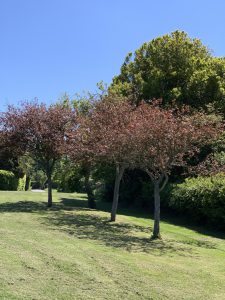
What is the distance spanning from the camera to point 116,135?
44.4 feet

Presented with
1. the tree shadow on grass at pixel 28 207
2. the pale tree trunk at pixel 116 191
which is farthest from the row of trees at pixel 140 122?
the tree shadow on grass at pixel 28 207

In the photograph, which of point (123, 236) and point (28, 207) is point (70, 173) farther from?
point (123, 236)

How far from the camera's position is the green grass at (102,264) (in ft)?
21.6

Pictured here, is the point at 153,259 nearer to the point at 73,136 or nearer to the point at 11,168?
the point at 73,136

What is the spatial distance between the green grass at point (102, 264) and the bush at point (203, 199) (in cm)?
263

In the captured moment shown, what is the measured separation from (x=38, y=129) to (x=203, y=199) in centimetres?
837

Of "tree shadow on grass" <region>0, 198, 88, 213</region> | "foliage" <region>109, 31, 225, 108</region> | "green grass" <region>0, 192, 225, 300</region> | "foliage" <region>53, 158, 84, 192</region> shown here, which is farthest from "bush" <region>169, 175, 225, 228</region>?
"foliage" <region>109, 31, 225, 108</region>

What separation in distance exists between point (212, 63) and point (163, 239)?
1836cm

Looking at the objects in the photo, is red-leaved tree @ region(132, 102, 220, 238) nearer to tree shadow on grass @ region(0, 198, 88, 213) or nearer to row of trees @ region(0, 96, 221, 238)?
row of trees @ region(0, 96, 221, 238)

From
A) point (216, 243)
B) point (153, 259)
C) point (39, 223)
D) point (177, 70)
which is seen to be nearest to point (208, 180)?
point (216, 243)

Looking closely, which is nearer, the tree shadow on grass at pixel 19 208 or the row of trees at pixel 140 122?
the row of trees at pixel 140 122

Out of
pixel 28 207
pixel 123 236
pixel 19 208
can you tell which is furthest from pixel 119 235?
pixel 28 207

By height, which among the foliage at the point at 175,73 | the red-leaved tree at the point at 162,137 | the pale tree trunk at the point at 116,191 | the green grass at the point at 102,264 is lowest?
the green grass at the point at 102,264

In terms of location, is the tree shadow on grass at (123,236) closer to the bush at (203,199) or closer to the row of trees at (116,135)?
the row of trees at (116,135)
